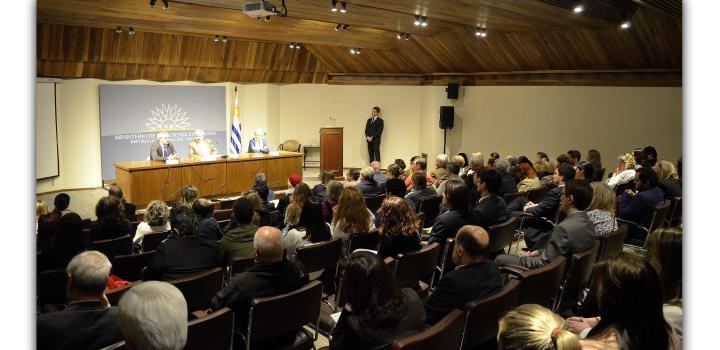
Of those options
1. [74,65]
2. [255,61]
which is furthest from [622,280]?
[255,61]

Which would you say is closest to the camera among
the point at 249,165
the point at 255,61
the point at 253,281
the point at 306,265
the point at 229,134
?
the point at 253,281

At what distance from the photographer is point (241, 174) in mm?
10828

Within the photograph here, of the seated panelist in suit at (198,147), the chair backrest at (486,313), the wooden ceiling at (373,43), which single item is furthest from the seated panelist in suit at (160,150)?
the chair backrest at (486,313)

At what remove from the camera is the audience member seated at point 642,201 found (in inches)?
216

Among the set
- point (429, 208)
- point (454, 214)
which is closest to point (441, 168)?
point (429, 208)

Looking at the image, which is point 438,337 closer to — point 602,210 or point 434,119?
point 602,210

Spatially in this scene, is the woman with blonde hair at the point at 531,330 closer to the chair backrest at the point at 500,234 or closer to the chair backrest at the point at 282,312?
the chair backrest at the point at 282,312

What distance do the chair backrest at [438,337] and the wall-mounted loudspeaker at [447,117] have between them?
1066 cm

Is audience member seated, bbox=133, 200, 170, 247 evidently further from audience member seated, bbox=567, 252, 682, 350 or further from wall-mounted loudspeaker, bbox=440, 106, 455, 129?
wall-mounted loudspeaker, bbox=440, 106, 455, 129

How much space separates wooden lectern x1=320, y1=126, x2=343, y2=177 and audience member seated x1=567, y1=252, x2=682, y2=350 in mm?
10969
